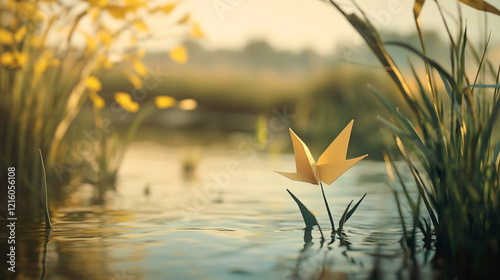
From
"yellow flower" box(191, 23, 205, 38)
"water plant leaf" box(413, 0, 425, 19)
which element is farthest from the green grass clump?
"yellow flower" box(191, 23, 205, 38)

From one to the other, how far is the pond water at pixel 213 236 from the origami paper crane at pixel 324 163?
0.20 m

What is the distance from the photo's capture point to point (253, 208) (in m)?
2.58

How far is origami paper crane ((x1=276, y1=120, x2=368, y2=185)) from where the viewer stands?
5.74 feet

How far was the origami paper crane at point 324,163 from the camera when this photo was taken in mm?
1748

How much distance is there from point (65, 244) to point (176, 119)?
759 centimetres

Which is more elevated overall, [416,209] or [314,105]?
[314,105]

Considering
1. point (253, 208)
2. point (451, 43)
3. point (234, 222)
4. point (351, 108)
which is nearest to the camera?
point (451, 43)

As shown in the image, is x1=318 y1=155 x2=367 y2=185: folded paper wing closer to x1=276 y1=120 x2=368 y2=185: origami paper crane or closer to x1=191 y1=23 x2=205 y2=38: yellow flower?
x1=276 y1=120 x2=368 y2=185: origami paper crane

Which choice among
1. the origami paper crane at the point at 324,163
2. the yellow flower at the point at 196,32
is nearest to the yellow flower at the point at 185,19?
the yellow flower at the point at 196,32

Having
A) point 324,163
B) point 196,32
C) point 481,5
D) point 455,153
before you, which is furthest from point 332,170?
point 196,32

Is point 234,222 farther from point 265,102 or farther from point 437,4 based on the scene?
point 265,102

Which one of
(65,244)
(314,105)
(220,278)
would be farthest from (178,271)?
(314,105)

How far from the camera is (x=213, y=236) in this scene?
1951mm

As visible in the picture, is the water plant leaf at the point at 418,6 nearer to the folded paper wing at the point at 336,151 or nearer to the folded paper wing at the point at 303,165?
the folded paper wing at the point at 336,151
